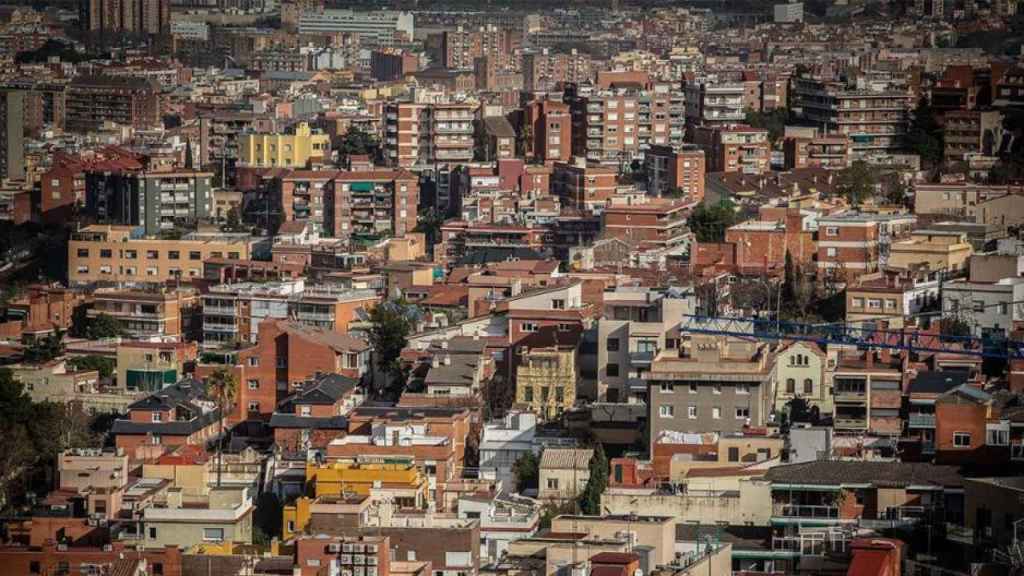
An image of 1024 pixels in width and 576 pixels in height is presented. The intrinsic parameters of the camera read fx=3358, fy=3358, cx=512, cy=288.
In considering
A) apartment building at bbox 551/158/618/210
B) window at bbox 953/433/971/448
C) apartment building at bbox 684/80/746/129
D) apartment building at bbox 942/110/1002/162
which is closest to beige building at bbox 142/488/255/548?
window at bbox 953/433/971/448

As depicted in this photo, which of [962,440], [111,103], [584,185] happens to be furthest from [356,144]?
[962,440]

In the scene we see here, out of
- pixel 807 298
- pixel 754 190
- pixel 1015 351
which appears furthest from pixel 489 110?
pixel 1015 351

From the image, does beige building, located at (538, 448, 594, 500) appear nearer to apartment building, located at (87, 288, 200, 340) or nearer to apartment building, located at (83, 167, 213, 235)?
apartment building, located at (87, 288, 200, 340)

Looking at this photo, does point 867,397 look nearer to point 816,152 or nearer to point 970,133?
point 816,152

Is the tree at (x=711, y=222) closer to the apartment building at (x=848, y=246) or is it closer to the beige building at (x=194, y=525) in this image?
the apartment building at (x=848, y=246)

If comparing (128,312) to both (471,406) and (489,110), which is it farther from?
(489,110)
